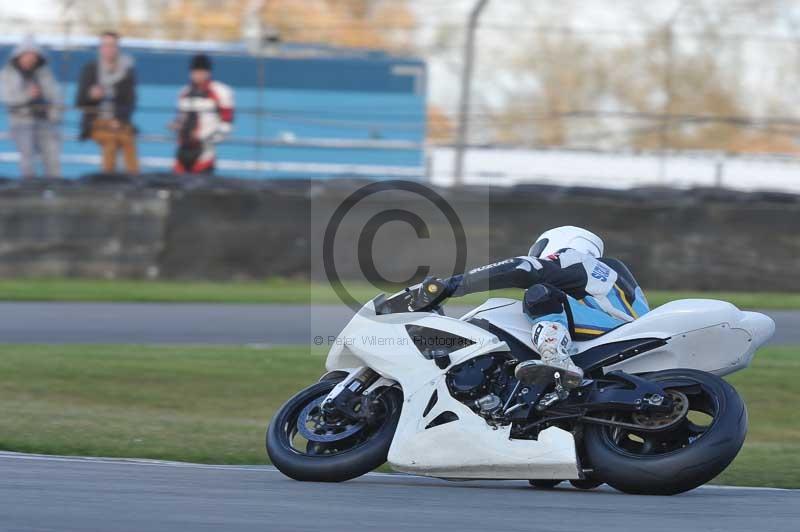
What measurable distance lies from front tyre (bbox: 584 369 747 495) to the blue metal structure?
10693mm

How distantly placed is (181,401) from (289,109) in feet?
27.2

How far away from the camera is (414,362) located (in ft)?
19.8

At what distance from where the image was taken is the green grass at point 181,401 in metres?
7.38

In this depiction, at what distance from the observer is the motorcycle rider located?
573 cm

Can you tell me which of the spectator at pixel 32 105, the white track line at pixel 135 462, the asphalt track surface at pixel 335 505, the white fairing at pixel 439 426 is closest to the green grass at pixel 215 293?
the spectator at pixel 32 105

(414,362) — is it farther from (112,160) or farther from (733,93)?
(733,93)

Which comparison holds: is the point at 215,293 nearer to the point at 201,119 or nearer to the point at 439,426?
the point at 201,119

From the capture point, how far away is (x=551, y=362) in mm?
5691

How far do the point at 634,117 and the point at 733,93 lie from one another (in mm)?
1868

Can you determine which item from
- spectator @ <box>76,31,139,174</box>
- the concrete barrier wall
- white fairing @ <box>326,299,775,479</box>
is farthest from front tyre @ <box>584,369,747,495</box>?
spectator @ <box>76,31,139,174</box>

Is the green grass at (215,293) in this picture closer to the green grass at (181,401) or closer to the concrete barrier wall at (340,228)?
the concrete barrier wall at (340,228)

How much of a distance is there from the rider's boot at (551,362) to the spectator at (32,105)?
11135 mm

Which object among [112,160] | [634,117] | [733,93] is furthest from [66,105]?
[733,93]

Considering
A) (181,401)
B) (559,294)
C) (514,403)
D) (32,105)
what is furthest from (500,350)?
(32,105)
